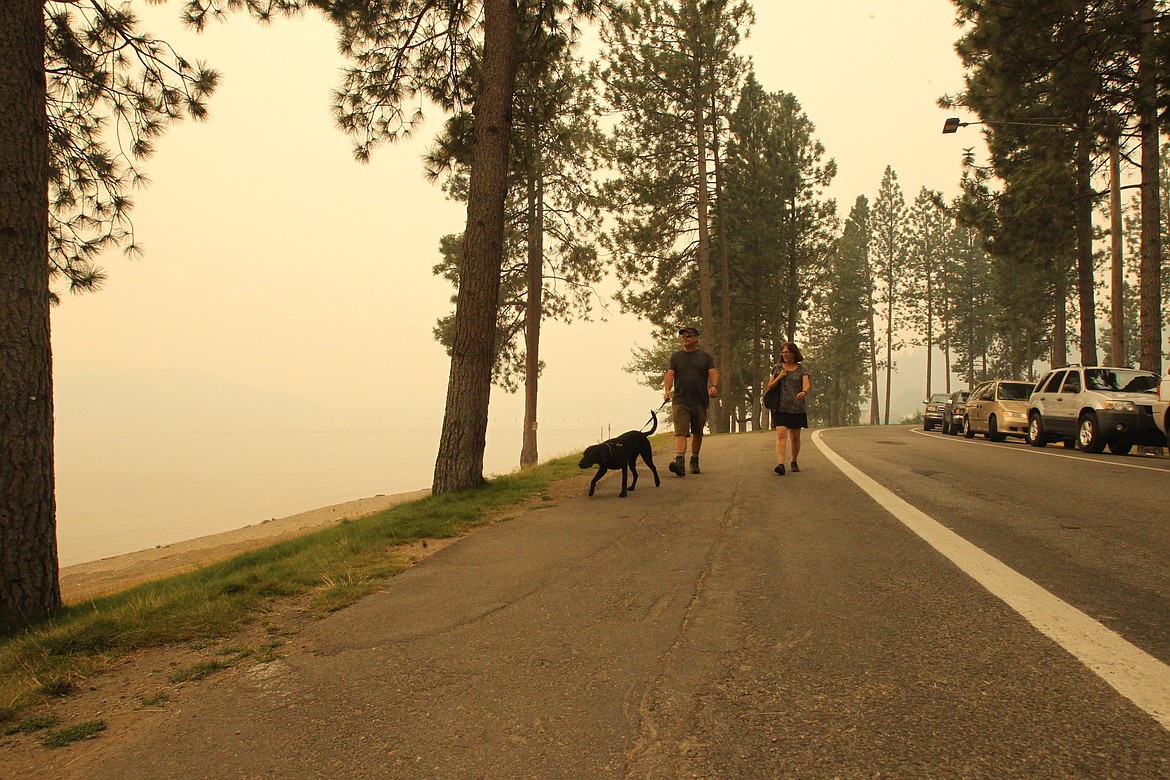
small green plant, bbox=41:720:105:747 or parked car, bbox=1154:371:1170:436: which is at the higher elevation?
parked car, bbox=1154:371:1170:436

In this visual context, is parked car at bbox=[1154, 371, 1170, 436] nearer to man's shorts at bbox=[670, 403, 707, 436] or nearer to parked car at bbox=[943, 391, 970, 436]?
man's shorts at bbox=[670, 403, 707, 436]

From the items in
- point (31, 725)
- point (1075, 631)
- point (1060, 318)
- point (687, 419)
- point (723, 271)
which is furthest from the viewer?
point (1060, 318)

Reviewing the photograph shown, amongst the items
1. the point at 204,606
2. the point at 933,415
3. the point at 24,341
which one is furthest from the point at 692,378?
the point at 933,415

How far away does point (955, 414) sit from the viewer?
989 inches

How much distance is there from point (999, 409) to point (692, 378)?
1475 cm

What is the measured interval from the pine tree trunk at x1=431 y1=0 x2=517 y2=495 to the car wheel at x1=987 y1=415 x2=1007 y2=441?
57.0 feet

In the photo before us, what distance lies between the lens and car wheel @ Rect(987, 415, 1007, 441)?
2011cm

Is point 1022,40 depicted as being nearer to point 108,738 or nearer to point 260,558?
point 260,558

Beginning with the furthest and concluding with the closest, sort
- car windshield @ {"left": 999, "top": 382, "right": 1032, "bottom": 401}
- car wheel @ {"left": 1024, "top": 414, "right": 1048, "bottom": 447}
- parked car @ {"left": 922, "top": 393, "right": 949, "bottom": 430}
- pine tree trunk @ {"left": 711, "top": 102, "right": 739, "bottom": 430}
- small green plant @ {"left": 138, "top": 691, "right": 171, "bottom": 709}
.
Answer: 1. parked car @ {"left": 922, "top": 393, "right": 949, "bottom": 430}
2. pine tree trunk @ {"left": 711, "top": 102, "right": 739, "bottom": 430}
3. car windshield @ {"left": 999, "top": 382, "right": 1032, "bottom": 401}
4. car wheel @ {"left": 1024, "top": 414, "right": 1048, "bottom": 447}
5. small green plant @ {"left": 138, "top": 691, "right": 171, "bottom": 709}

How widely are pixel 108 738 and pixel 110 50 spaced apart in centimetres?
912

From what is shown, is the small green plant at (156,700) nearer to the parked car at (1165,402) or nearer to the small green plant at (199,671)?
the small green plant at (199,671)

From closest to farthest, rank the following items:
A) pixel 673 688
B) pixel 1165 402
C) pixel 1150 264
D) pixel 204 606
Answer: pixel 673 688
pixel 204 606
pixel 1165 402
pixel 1150 264

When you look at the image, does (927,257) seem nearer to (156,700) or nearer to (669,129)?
(669,129)

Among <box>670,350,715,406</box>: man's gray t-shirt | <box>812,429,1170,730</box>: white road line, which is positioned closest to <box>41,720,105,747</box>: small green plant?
<box>812,429,1170,730</box>: white road line
